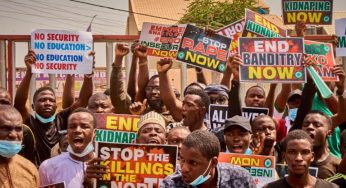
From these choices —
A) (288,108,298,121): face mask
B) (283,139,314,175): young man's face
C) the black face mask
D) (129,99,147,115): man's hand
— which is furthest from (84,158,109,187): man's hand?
(288,108,298,121): face mask

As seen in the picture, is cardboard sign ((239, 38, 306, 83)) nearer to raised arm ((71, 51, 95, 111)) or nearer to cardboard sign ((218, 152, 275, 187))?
raised arm ((71, 51, 95, 111))

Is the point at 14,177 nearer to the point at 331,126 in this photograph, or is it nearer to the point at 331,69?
the point at 331,126

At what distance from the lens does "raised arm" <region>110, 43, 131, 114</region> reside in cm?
938

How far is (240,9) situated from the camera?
131 feet

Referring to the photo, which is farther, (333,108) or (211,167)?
(333,108)

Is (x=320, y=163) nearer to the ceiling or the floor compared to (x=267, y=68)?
nearer to the floor

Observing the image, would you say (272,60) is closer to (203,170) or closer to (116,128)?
(116,128)

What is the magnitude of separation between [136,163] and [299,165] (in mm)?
1410

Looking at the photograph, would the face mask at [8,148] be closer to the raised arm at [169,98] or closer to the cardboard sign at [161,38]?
the raised arm at [169,98]

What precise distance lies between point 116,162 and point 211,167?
1.33 metres

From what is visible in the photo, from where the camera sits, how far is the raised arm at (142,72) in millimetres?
9617

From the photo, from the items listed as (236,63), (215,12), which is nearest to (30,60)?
(236,63)

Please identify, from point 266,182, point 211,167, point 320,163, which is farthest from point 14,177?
point 320,163

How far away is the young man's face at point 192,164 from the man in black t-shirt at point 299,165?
1052 millimetres
